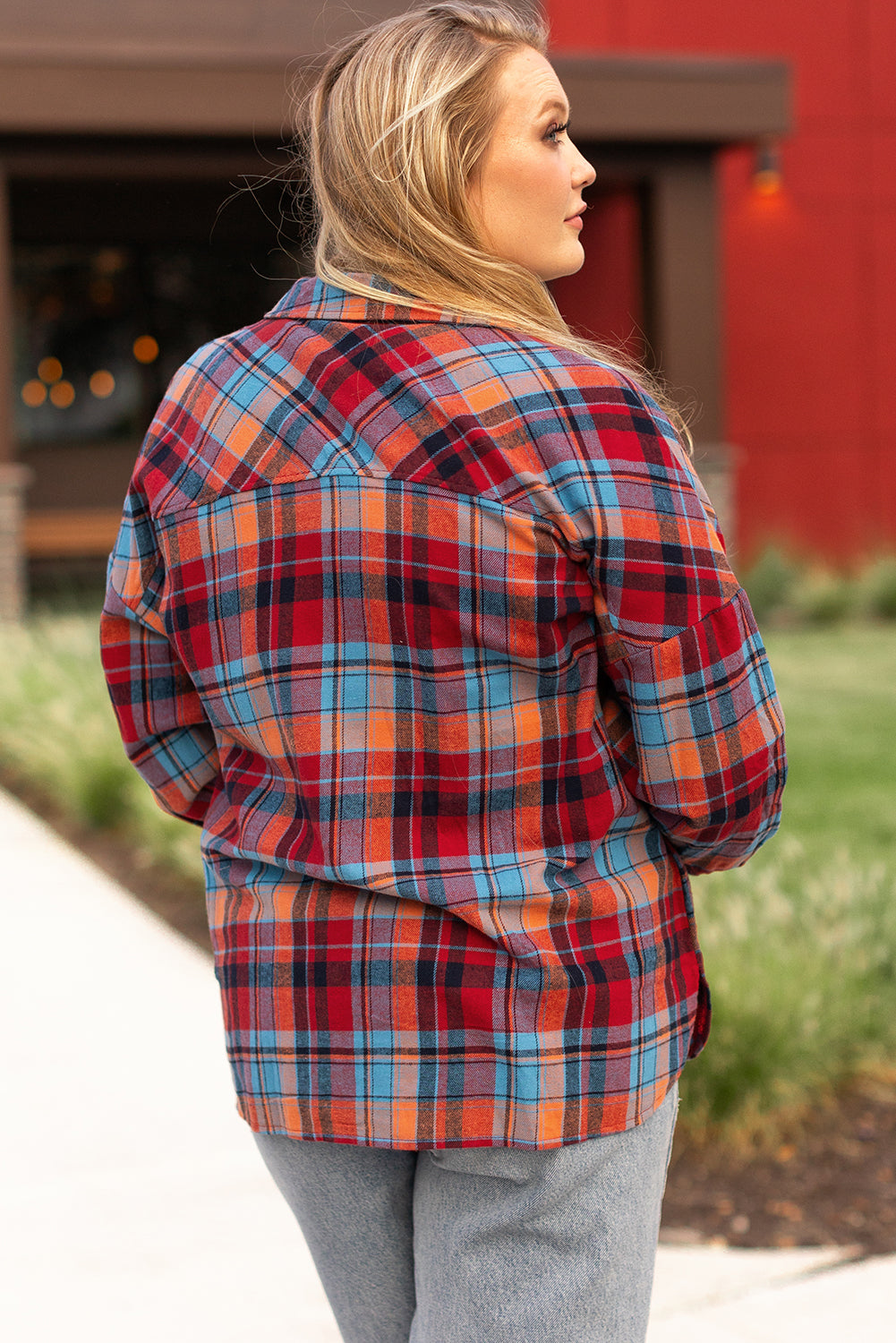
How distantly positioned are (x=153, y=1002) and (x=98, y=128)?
9200 mm

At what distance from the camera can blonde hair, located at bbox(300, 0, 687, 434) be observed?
1.30m

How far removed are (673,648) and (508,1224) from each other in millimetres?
539

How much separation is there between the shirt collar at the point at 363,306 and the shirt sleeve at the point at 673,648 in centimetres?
20

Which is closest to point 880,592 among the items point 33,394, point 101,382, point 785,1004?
point 101,382

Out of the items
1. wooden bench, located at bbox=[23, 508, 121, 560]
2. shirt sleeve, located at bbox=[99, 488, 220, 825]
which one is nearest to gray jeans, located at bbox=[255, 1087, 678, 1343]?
shirt sleeve, located at bbox=[99, 488, 220, 825]

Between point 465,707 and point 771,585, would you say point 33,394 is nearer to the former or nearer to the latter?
point 771,585

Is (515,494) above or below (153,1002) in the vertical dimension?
above

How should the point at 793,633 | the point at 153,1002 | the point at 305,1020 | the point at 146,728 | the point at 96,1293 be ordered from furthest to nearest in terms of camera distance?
the point at 793,633 < the point at 153,1002 < the point at 96,1293 < the point at 146,728 < the point at 305,1020

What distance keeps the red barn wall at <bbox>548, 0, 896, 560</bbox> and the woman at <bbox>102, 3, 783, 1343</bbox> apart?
13.9 metres

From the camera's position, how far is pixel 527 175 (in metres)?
1.35

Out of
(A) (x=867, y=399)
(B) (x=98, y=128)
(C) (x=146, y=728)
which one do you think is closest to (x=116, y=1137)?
(C) (x=146, y=728)

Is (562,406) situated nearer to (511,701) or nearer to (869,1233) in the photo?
(511,701)

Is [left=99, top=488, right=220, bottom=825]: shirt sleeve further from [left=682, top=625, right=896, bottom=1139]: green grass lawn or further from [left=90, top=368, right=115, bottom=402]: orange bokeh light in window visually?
[left=90, top=368, right=115, bottom=402]: orange bokeh light in window

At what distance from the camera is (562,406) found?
1235mm
